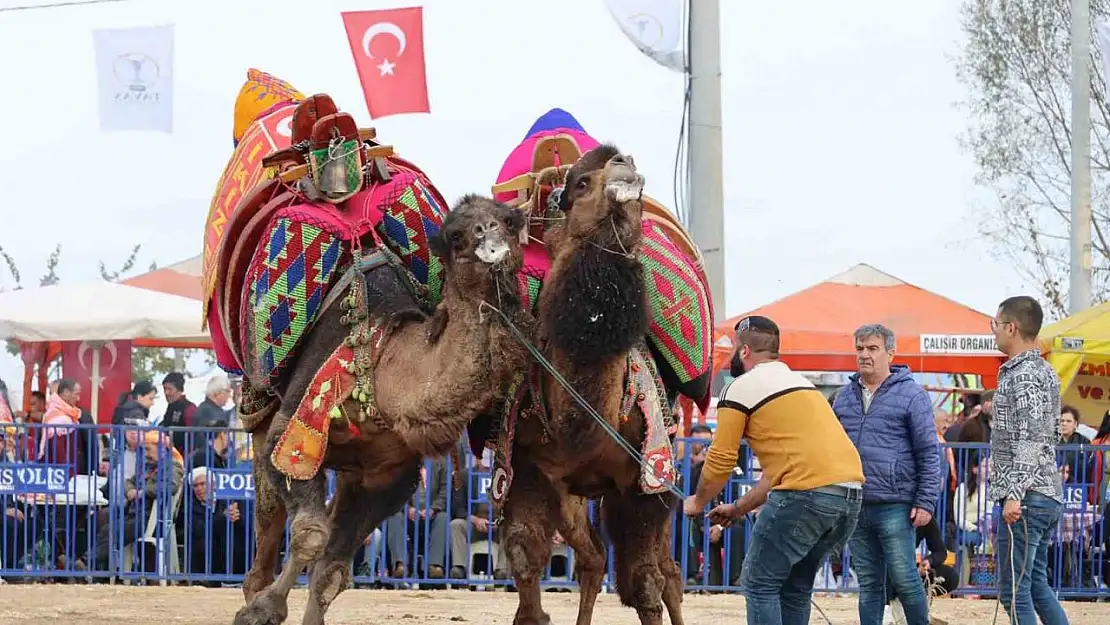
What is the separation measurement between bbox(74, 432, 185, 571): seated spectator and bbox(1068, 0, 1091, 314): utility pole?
403 inches

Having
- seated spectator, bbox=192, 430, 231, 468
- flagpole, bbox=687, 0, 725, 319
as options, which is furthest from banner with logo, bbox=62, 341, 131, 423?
flagpole, bbox=687, 0, 725, 319

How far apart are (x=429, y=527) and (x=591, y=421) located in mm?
5730

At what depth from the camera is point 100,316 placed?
16672 millimetres

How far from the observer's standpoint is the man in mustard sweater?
23.1ft

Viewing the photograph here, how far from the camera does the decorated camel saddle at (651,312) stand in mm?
8000

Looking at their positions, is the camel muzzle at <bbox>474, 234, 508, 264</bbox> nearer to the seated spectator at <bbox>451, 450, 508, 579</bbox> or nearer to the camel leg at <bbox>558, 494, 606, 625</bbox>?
the camel leg at <bbox>558, 494, 606, 625</bbox>

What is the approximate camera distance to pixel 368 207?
837 centimetres

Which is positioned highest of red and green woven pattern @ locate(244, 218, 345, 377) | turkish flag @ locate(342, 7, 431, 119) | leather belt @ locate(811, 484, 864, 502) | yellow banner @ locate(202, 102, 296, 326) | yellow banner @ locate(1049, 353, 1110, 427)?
turkish flag @ locate(342, 7, 431, 119)

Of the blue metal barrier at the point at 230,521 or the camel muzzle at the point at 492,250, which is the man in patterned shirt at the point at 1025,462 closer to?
the camel muzzle at the point at 492,250

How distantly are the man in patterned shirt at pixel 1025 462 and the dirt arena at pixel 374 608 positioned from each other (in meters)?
2.80

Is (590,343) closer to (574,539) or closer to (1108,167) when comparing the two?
(574,539)

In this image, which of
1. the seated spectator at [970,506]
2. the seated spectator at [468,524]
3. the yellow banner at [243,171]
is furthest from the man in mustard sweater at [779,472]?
the seated spectator at [970,506]

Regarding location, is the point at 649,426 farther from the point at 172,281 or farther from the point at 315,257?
the point at 172,281

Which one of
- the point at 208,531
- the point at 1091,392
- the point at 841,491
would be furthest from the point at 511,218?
the point at 1091,392
